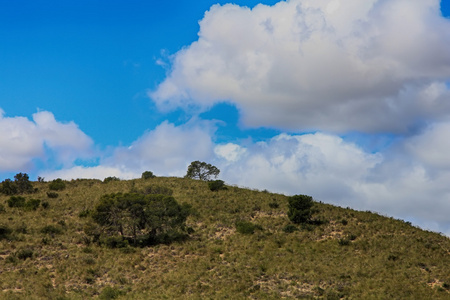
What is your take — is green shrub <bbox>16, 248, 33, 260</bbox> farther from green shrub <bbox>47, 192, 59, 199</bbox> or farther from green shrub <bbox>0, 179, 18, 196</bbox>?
green shrub <bbox>0, 179, 18, 196</bbox>

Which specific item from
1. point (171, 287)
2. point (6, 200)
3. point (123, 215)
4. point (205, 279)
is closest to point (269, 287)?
point (205, 279)

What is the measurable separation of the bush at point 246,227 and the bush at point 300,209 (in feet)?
17.6

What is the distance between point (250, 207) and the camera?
221 ft

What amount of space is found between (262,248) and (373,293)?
14399 mm

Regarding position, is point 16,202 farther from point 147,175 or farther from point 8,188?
point 147,175

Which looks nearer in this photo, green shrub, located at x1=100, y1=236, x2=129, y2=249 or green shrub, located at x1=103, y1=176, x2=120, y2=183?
green shrub, located at x1=100, y1=236, x2=129, y2=249

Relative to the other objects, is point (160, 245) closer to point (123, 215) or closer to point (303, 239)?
point (123, 215)

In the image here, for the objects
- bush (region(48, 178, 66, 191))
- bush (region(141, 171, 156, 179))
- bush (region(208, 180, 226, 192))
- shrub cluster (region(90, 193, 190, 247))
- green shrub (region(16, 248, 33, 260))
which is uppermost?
bush (region(141, 171, 156, 179))

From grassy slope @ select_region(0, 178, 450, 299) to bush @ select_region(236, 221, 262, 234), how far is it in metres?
1.03

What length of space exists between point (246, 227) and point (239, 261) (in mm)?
8885

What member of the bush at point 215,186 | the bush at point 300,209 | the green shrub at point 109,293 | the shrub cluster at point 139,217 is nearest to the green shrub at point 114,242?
the shrub cluster at point 139,217

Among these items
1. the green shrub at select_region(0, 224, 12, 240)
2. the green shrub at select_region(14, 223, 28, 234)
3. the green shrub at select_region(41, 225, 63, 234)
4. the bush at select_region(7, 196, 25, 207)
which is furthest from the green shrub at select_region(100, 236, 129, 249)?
the bush at select_region(7, 196, 25, 207)

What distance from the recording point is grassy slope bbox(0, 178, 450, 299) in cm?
4188

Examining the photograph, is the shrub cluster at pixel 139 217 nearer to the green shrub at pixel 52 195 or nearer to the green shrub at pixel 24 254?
the green shrub at pixel 24 254
